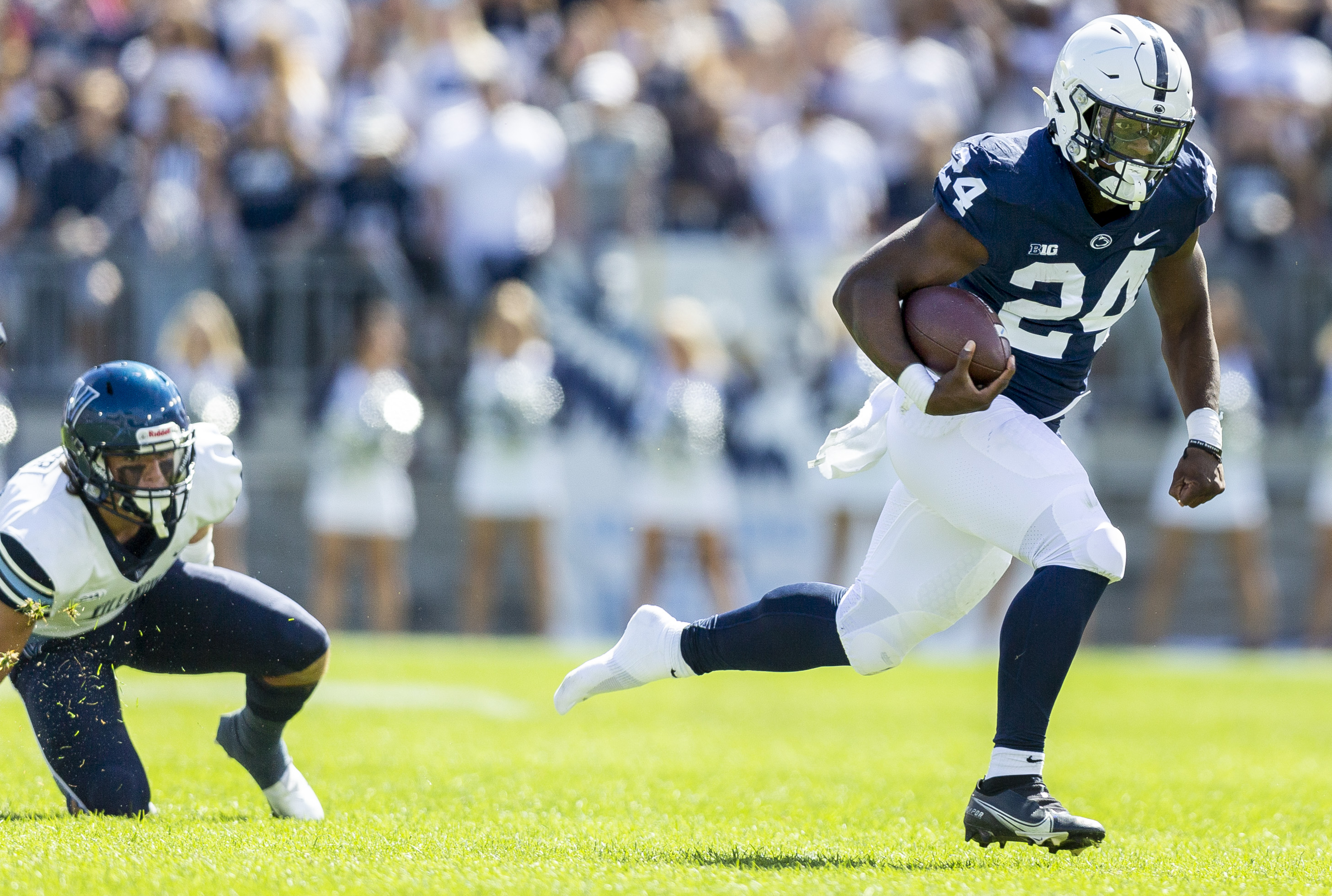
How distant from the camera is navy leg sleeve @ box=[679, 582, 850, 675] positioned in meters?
4.31

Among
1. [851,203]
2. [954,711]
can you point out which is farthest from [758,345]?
[954,711]

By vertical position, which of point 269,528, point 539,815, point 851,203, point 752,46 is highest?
point 752,46

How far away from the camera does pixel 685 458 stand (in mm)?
11016

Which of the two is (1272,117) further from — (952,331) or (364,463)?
(952,331)

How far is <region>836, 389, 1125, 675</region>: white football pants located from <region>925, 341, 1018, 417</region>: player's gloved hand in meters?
0.15

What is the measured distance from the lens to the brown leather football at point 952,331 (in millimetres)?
3969

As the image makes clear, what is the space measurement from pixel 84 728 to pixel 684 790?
1794 millimetres

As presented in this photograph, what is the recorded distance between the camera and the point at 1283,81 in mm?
11648

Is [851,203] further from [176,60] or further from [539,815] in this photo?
[539,815]

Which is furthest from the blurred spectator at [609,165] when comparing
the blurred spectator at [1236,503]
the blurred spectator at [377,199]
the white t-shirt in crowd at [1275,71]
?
the white t-shirt in crowd at [1275,71]

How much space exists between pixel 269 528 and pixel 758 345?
11.8ft

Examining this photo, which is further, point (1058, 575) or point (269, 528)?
point (269, 528)

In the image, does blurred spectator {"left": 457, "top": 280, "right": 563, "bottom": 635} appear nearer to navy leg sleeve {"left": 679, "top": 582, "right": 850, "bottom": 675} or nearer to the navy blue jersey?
navy leg sleeve {"left": 679, "top": 582, "right": 850, "bottom": 675}

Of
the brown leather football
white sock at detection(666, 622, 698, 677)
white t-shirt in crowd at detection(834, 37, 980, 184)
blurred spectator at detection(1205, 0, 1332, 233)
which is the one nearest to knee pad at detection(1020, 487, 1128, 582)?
the brown leather football
